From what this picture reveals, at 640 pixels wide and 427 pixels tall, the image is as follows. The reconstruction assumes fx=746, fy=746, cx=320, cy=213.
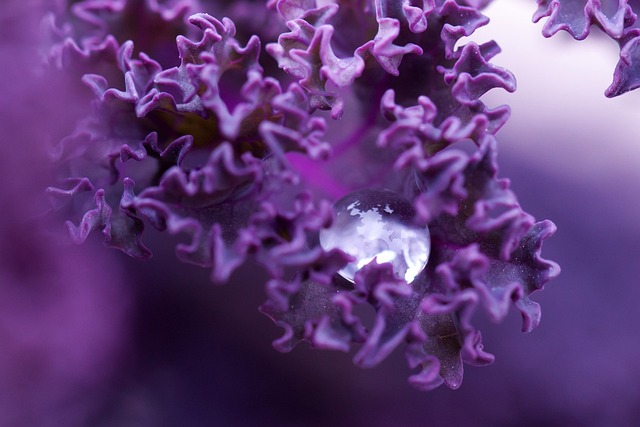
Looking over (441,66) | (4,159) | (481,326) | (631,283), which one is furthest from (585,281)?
(4,159)

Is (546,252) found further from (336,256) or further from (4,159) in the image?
(4,159)

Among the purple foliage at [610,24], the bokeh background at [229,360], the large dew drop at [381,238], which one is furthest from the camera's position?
the bokeh background at [229,360]

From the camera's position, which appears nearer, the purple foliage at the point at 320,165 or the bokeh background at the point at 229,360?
the purple foliage at the point at 320,165

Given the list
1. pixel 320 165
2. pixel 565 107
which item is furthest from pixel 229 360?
pixel 565 107

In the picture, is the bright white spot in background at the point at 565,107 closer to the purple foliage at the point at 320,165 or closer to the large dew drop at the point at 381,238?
the purple foliage at the point at 320,165

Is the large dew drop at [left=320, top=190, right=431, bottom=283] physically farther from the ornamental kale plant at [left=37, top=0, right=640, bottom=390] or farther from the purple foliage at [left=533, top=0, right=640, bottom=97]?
the purple foliage at [left=533, top=0, right=640, bottom=97]

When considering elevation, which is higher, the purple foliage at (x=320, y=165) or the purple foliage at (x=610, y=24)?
the purple foliage at (x=610, y=24)

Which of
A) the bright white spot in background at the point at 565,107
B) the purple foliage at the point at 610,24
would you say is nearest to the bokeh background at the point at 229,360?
the bright white spot in background at the point at 565,107

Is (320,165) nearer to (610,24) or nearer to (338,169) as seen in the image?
(338,169)
